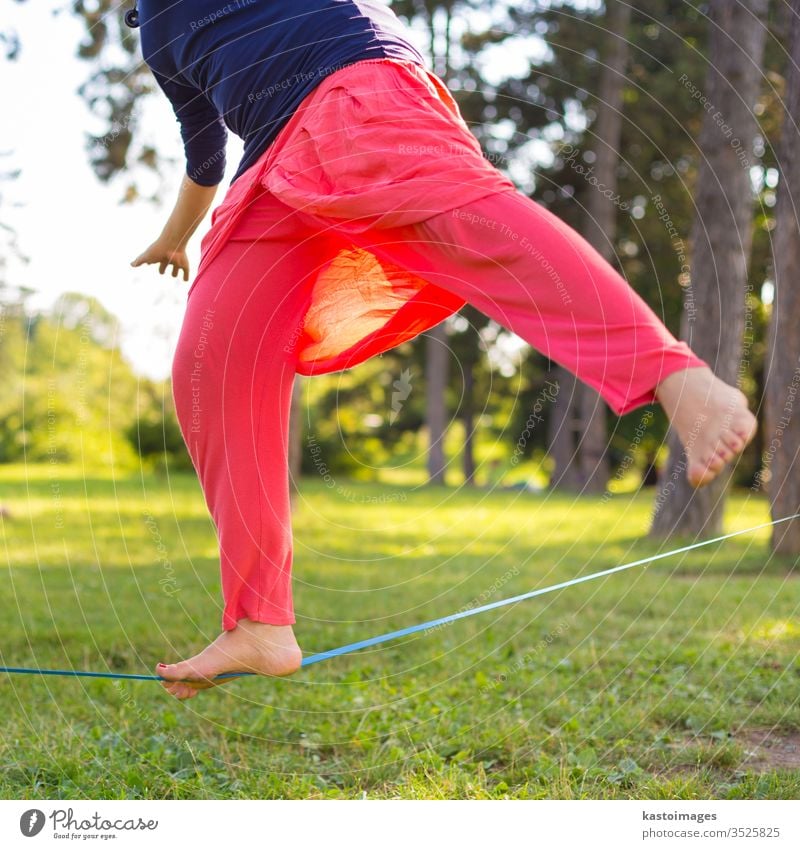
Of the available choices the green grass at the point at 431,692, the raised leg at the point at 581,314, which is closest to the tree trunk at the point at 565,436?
the green grass at the point at 431,692

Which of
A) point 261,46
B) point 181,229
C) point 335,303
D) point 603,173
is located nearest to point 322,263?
point 335,303

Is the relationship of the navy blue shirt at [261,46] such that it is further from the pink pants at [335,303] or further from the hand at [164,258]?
the hand at [164,258]

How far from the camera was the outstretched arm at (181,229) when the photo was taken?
2.97 meters

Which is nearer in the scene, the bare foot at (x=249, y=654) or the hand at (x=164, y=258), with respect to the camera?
the bare foot at (x=249, y=654)

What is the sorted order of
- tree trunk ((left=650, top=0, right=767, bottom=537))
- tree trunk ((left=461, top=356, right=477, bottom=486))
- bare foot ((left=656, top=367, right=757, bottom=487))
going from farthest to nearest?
tree trunk ((left=461, top=356, right=477, bottom=486))
tree trunk ((left=650, top=0, right=767, bottom=537))
bare foot ((left=656, top=367, right=757, bottom=487))

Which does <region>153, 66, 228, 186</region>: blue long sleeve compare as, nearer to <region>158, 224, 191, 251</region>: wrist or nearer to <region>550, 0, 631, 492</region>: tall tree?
<region>158, 224, 191, 251</region>: wrist

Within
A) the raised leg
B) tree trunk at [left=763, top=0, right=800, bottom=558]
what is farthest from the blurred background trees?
the raised leg

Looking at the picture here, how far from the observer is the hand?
3.08 meters

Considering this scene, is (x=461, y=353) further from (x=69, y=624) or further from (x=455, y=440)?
(x=69, y=624)

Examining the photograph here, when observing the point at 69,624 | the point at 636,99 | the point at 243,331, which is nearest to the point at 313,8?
the point at 243,331

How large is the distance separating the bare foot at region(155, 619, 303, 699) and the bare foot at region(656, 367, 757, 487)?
121 centimetres

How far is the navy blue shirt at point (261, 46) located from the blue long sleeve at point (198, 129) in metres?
0.12

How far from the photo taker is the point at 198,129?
2842 millimetres

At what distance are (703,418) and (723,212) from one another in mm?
7279
